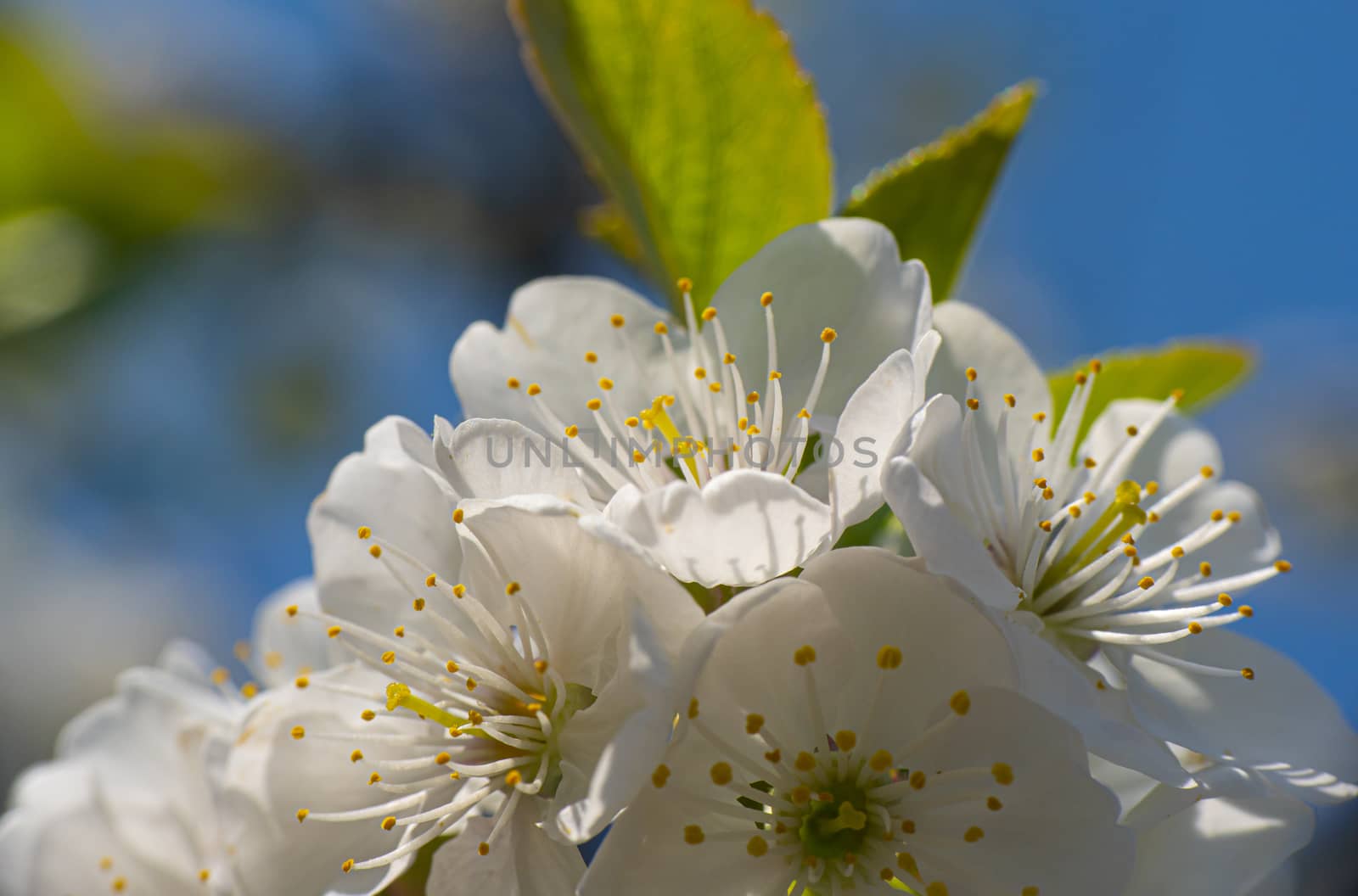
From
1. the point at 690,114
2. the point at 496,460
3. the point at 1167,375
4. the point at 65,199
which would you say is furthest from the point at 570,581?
the point at 65,199

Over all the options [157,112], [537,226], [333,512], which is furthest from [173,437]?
[333,512]

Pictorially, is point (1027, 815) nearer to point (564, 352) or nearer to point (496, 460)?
point (496, 460)

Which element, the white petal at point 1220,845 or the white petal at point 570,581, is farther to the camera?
the white petal at point 1220,845

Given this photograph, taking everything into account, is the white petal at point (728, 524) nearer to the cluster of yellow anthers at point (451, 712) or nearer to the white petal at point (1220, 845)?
the cluster of yellow anthers at point (451, 712)

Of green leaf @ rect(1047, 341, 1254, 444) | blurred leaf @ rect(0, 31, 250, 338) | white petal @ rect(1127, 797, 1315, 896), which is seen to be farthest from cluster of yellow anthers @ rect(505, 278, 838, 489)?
blurred leaf @ rect(0, 31, 250, 338)

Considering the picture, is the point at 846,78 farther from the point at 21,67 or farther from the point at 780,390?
the point at 780,390

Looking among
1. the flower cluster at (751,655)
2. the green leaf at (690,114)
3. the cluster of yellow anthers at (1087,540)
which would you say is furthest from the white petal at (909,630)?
the green leaf at (690,114)
